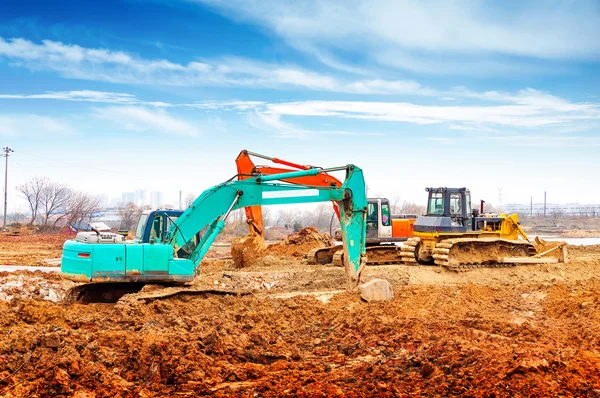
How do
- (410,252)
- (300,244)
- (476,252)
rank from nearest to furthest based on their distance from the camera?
1. (476,252)
2. (410,252)
3. (300,244)

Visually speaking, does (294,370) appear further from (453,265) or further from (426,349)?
(453,265)

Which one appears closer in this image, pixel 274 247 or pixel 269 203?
pixel 269 203

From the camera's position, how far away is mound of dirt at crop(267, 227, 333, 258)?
77.7ft

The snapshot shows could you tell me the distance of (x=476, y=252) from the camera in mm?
18922

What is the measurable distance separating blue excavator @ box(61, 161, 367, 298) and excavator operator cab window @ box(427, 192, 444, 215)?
7154 millimetres

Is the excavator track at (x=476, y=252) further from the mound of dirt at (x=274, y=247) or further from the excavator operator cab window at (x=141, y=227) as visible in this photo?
the excavator operator cab window at (x=141, y=227)

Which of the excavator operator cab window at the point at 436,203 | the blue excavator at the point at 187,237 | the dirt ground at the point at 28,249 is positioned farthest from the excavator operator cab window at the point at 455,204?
the dirt ground at the point at 28,249

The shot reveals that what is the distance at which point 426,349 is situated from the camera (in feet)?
28.3

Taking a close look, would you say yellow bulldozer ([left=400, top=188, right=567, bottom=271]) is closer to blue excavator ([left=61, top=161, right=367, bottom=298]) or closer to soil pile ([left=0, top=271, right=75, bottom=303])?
blue excavator ([left=61, top=161, right=367, bottom=298])

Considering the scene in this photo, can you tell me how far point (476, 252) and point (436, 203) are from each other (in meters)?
2.13

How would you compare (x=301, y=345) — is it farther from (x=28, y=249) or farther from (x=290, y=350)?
(x=28, y=249)

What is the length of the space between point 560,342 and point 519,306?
4.66 m

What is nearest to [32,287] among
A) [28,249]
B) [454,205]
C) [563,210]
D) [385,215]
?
A: [385,215]

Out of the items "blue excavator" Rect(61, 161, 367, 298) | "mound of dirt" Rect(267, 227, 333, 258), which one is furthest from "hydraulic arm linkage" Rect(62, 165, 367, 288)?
"mound of dirt" Rect(267, 227, 333, 258)
